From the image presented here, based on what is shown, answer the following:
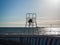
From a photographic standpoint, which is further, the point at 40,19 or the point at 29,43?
the point at 40,19

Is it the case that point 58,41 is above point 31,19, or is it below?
below

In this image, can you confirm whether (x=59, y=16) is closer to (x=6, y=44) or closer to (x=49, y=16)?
(x=49, y=16)

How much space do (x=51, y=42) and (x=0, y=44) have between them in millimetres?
1310

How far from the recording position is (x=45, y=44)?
327 centimetres

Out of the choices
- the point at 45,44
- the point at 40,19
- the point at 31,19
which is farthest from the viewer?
the point at 40,19

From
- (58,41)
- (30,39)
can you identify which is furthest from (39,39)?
(58,41)

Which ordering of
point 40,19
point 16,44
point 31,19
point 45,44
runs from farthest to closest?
point 40,19 < point 31,19 < point 16,44 < point 45,44

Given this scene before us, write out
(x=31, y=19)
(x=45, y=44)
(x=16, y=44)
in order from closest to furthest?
(x=45, y=44) < (x=16, y=44) < (x=31, y=19)

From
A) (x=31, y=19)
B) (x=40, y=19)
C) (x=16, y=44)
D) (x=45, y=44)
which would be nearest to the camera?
(x=45, y=44)

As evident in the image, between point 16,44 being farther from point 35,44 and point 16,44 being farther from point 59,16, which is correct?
point 59,16

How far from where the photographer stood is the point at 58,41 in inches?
135

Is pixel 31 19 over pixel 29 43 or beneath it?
over

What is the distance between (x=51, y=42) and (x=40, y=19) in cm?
328

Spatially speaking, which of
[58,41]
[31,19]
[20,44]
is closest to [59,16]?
[31,19]
